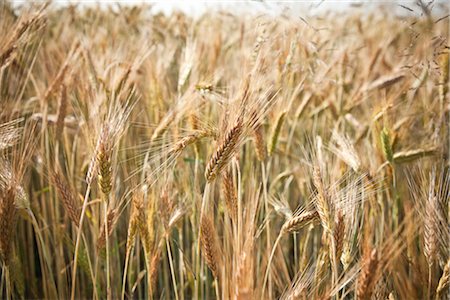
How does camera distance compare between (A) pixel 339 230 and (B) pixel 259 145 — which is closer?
(A) pixel 339 230

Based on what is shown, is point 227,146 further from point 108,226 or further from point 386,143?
point 386,143

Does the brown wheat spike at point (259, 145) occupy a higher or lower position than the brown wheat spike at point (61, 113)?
lower

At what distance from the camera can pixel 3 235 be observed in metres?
0.99

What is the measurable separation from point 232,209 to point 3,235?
17.3 inches

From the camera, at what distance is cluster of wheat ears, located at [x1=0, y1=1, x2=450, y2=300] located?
0.98m

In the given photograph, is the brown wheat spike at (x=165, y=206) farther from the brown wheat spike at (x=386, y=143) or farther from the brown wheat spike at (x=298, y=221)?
the brown wheat spike at (x=386, y=143)

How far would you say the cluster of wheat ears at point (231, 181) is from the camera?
978 millimetres

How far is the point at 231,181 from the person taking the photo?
1032 millimetres

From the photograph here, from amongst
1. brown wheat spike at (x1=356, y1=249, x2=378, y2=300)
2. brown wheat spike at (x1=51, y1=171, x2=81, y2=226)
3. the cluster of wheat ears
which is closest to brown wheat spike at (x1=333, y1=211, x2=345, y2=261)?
the cluster of wheat ears

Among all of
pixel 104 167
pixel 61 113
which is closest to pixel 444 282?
pixel 104 167

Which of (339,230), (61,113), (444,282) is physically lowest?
(444,282)

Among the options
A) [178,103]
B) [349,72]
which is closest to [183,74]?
[178,103]

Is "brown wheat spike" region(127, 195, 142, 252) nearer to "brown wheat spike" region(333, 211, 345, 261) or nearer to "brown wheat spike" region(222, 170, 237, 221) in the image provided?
"brown wheat spike" region(222, 170, 237, 221)

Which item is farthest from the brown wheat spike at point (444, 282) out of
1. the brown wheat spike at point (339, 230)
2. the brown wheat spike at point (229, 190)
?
the brown wheat spike at point (229, 190)
